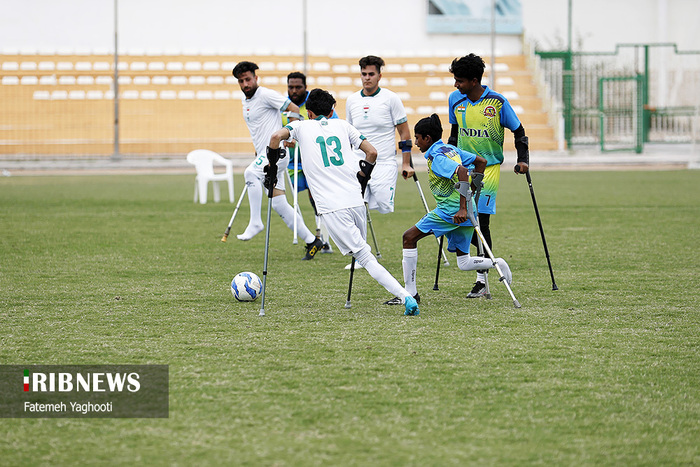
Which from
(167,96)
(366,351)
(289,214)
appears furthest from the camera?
(167,96)

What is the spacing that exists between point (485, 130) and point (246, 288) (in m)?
2.33

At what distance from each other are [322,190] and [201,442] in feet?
10.1

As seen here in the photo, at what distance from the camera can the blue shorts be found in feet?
23.0

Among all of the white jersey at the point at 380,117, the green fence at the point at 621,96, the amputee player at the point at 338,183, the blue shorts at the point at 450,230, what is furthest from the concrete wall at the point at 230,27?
the amputee player at the point at 338,183

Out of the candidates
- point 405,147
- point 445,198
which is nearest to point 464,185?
point 445,198

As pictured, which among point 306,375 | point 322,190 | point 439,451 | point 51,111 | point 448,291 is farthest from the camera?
point 51,111

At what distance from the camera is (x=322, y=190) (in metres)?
6.77

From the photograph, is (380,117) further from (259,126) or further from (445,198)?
(445,198)

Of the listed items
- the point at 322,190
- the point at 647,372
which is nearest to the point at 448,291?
the point at 322,190

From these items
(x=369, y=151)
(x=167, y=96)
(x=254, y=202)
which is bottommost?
(x=254, y=202)

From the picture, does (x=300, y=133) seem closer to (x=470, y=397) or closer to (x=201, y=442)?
(x=470, y=397)

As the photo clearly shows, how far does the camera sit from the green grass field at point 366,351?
3.95 metres

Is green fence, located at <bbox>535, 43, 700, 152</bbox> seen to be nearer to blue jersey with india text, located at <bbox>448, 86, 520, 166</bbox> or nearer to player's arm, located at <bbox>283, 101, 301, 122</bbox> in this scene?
player's arm, located at <bbox>283, 101, 301, 122</bbox>

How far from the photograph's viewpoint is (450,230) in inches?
279
